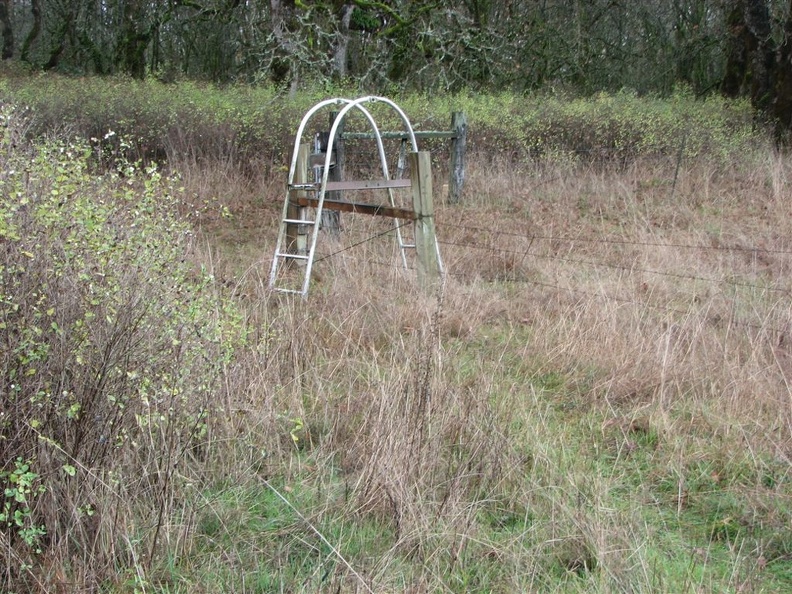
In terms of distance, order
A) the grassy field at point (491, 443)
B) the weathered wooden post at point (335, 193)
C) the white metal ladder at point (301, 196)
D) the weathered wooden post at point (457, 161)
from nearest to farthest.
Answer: the grassy field at point (491, 443) < the white metal ladder at point (301, 196) < the weathered wooden post at point (335, 193) < the weathered wooden post at point (457, 161)

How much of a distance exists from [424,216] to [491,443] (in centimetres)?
327

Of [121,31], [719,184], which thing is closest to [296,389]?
[719,184]

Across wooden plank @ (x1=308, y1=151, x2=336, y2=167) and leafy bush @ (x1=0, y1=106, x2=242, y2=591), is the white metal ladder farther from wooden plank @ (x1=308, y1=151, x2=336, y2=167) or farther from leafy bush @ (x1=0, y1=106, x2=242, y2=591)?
leafy bush @ (x1=0, y1=106, x2=242, y2=591)

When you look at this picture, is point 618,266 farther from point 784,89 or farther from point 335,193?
point 784,89

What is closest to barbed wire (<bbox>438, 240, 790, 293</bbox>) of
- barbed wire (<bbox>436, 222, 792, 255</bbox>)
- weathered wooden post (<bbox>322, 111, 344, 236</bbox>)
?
barbed wire (<bbox>436, 222, 792, 255</bbox>)

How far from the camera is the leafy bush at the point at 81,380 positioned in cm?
272

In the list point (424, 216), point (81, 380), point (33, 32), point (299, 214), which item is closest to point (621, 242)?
point (424, 216)

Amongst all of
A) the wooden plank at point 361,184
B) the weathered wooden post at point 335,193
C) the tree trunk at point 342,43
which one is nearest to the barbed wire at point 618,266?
the weathered wooden post at point 335,193

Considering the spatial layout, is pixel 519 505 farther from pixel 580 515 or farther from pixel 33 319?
pixel 33 319

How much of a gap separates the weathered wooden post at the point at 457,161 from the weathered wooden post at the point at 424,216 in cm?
357

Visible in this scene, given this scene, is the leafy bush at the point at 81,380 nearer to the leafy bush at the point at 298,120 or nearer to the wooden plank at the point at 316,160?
the wooden plank at the point at 316,160

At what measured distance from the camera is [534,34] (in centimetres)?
2094

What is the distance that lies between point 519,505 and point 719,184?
8.60m

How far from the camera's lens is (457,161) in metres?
10.3
